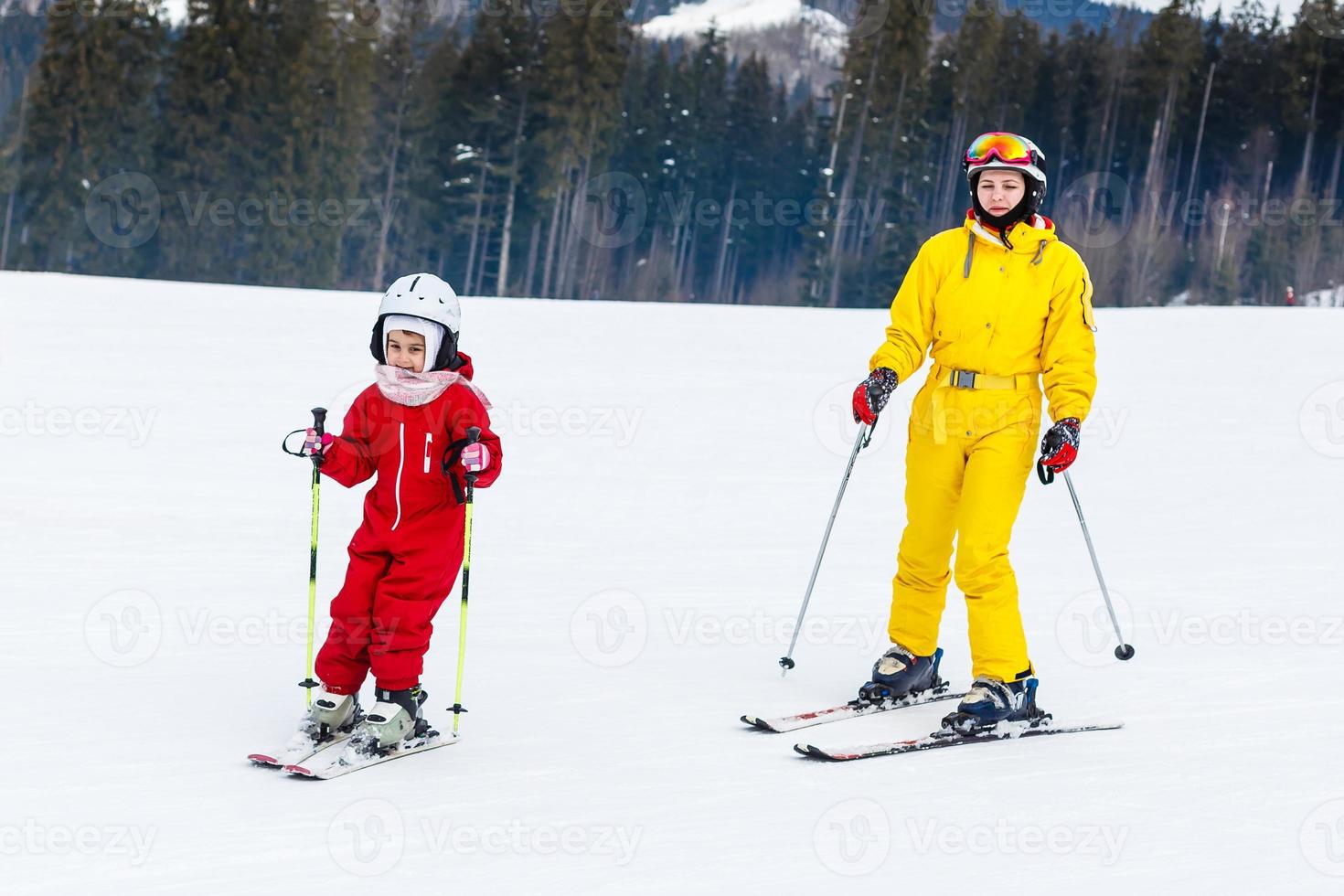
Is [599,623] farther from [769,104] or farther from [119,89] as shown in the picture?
A: [769,104]

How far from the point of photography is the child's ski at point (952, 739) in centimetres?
405

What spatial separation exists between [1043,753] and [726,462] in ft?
21.4

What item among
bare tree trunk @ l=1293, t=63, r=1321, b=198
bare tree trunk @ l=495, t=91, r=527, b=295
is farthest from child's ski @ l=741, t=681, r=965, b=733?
bare tree trunk @ l=1293, t=63, r=1321, b=198

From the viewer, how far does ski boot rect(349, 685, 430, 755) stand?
3.89 meters

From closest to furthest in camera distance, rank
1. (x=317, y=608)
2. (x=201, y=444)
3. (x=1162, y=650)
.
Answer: (x=1162, y=650), (x=317, y=608), (x=201, y=444)

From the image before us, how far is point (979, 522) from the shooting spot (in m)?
4.39

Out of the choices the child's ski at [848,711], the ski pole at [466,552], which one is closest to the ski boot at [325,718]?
the ski pole at [466,552]

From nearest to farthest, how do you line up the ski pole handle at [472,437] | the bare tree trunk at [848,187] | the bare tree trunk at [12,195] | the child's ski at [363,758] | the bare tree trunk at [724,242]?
the child's ski at [363,758], the ski pole handle at [472,437], the bare tree trunk at [12,195], the bare tree trunk at [848,187], the bare tree trunk at [724,242]

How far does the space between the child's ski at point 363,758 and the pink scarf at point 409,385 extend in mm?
961

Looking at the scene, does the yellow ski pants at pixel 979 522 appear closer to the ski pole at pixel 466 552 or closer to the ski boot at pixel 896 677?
the ski boot at pixel 896 677

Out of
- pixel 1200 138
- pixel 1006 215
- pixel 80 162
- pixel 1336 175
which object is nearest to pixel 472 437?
pixel 1006 215

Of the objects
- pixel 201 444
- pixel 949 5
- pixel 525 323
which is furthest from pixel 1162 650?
pixel 949 5

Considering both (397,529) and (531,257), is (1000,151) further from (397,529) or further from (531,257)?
(531,257)

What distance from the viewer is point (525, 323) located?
16.2 metres
